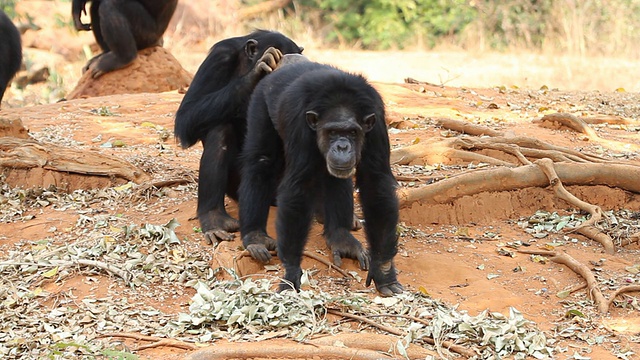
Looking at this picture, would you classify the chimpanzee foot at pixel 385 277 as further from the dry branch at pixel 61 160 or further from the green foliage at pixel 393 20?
the green foliage at pixel 393 20

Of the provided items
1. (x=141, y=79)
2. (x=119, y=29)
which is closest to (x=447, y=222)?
(x=119, y=29)

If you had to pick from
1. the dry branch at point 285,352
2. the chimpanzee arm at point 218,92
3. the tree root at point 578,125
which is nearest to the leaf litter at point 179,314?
the dry branch at point 285,352

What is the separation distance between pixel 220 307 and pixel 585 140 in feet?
14.5

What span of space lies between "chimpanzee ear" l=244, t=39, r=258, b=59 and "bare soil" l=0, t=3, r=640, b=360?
115cm

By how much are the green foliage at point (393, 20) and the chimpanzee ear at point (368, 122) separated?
49.5 feet

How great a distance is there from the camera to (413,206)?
231 inches

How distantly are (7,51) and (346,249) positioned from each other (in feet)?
18.5

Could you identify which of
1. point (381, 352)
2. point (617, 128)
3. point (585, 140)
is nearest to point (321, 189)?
point (381, 352)

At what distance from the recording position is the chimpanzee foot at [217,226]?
5.37m

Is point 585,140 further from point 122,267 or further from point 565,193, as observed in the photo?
point 122,267

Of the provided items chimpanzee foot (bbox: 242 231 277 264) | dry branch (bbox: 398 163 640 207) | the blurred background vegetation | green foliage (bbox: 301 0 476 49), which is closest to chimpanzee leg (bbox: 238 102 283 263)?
chimpanzee foot (bbox: 242 231 277 264)

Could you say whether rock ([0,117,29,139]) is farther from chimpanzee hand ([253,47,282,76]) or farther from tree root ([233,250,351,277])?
tree root ([233,250,351,277])

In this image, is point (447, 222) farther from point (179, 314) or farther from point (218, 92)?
point (179, 314)

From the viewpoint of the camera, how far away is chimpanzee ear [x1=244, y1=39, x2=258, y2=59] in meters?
5.57
